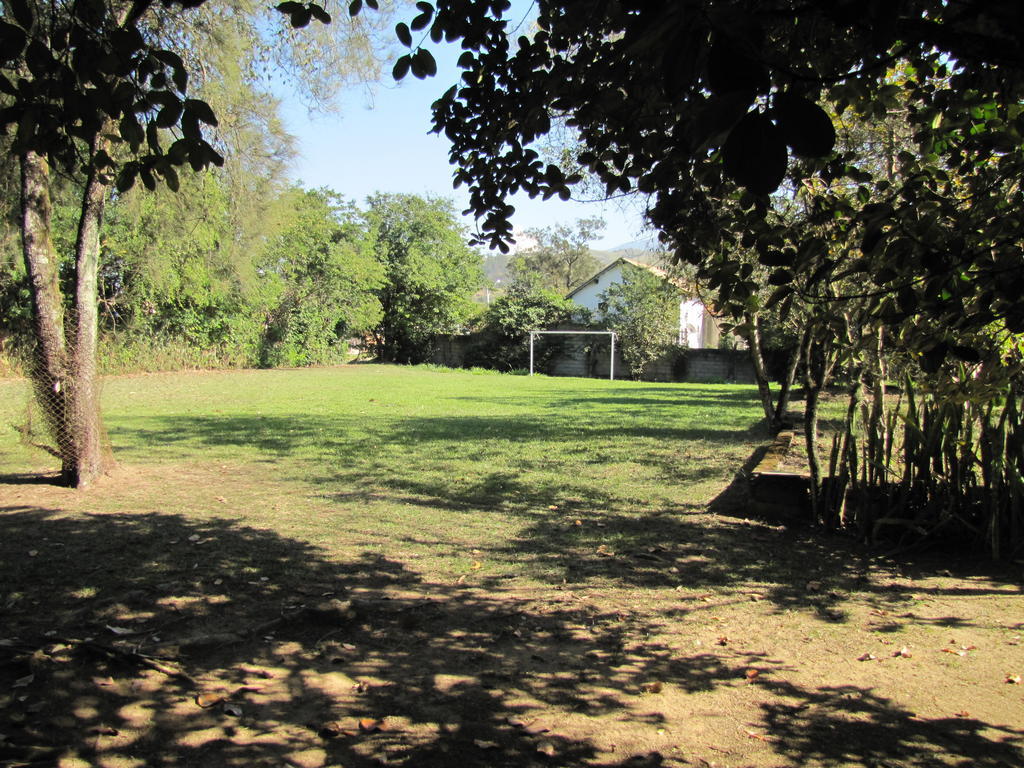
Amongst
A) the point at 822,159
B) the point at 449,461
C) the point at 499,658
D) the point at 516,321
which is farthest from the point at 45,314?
the point at 516,321

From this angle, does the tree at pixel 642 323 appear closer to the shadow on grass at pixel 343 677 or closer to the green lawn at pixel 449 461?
the green lawn at pixel 449 461

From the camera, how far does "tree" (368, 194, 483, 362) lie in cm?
3734

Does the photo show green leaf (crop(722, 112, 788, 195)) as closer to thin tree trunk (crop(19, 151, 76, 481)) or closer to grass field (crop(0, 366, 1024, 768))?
grass field (crop(0, 366, 1024, 768))

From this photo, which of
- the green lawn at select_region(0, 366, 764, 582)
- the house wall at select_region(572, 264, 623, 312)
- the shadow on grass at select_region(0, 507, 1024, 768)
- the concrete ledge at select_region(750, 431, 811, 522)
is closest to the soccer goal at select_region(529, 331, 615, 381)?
the house wall at select_region(572, 264, 623, 312)

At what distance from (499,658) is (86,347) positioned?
5664mm

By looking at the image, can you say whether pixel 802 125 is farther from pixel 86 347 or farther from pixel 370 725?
pixel 86 347

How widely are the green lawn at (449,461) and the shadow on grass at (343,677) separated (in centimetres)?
88

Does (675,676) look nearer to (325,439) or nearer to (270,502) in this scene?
(270,502)

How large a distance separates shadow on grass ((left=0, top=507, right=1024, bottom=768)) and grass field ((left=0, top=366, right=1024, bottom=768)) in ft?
0.05

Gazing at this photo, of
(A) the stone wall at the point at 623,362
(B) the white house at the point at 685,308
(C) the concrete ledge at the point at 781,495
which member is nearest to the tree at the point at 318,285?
(A) the stone wall at the point at 623,362

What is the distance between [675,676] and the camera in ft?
11.1

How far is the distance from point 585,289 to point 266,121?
42.4 meters

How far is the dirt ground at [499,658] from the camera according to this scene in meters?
2.76

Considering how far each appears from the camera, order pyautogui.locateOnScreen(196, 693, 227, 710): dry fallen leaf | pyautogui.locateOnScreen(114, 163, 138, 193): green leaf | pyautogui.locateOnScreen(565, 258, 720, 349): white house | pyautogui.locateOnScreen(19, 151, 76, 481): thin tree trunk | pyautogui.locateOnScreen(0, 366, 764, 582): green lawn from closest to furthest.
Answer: pyautogui.locateOnScreen(114, 163, 138, 193): green leaf < pyautogui.locateOnScreen(196, 693, 227, 710): dry fallen leaf < pyautogui.locateOnScreen(0, 366, 764, 582): green lawn < pyautogui.locateOnScreen(19, 151, 76, 481): thin tree trunk < pyautogui.locateOnScreen(565, 258, 720, 349): white house
